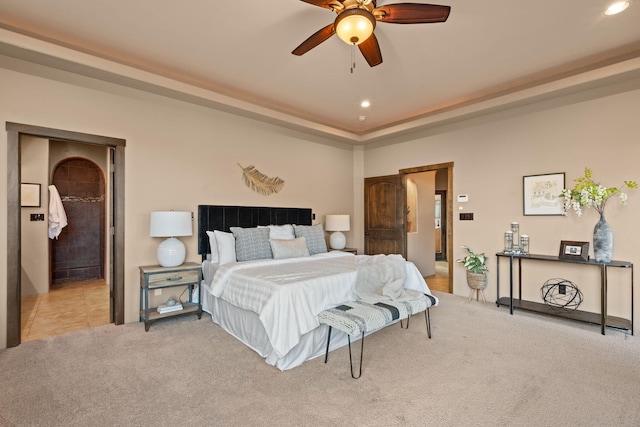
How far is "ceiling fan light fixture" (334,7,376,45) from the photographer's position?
2.17 metres

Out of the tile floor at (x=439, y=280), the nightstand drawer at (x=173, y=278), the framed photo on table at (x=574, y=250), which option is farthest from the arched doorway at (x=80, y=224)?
the framed photo on table at (x=574, y=250)

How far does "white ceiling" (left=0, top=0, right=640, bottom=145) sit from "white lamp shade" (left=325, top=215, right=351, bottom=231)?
6.40ft

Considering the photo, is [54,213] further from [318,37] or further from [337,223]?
[318,37]

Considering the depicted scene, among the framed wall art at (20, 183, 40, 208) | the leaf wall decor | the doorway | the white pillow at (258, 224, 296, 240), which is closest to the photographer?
the white pillow at (258, 224, 296, 240)

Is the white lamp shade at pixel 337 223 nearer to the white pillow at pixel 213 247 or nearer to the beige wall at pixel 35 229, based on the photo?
the white pillow at pixel 213 247

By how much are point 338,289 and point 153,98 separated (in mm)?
3228

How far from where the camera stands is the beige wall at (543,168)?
3.56m

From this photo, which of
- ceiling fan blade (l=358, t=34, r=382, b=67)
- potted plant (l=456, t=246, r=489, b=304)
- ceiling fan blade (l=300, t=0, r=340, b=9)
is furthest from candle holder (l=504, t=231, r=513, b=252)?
ceiling fan blade (l=300, t=0, r=340, b=9)

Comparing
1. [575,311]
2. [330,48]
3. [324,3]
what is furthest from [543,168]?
[324,3]

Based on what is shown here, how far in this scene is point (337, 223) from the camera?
5.60 m

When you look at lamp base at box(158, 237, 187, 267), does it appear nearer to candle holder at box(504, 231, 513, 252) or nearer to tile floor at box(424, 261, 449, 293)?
tile floor at box(424, 261, 449, 293)

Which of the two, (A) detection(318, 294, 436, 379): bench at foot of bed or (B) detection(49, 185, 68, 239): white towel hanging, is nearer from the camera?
(A) detection(318, 294, 436, 379): bench at foot of bed

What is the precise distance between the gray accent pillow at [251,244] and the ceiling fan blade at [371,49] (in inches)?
100

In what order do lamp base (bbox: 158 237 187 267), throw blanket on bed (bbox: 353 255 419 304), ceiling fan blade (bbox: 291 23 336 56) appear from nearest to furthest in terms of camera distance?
ceiling fan blade (bbox: 291 23 336 56) → throw blanket on bed (bbox: 353 255 419 304) → lamp base (bbox: 158 237 187 267)
